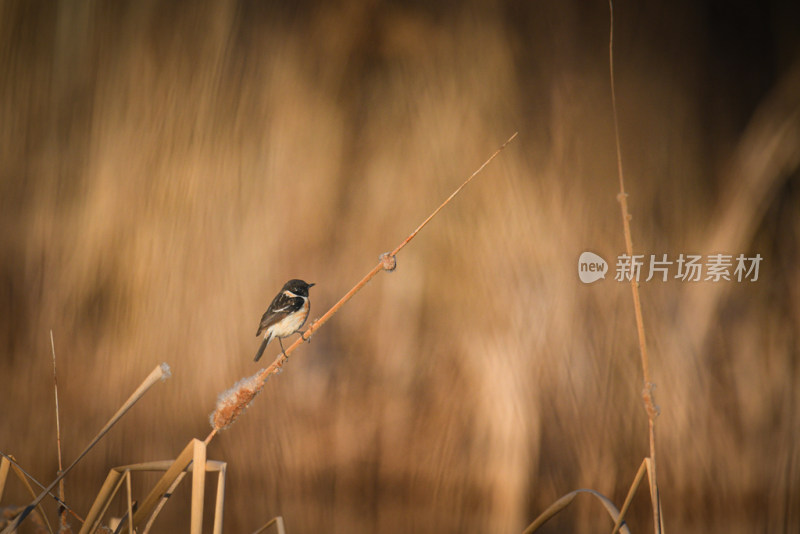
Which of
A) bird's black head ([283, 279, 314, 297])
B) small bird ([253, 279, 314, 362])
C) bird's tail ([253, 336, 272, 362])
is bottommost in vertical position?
bird's tail ([253, 336, 272, 362])

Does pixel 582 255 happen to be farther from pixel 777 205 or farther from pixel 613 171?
pixel 777 205

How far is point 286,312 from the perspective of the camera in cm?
91

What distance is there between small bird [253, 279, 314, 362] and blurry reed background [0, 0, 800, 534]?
1.5 inches

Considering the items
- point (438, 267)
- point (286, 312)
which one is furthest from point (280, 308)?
point (438, 267)

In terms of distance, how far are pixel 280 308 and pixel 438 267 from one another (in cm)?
28

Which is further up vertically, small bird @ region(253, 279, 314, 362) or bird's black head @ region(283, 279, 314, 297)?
bird's black head @ region(283, 279, 314, 297)

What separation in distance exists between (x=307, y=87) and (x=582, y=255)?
561 mm

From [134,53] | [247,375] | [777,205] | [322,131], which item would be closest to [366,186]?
[322,131]

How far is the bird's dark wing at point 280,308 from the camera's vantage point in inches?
35.7

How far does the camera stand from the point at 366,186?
3.21 feet

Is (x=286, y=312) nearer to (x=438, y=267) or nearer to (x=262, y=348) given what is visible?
(x=262, y=348)

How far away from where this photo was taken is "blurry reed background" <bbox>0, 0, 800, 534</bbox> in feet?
3.14

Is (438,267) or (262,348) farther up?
(438,267)

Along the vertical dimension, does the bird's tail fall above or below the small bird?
below
